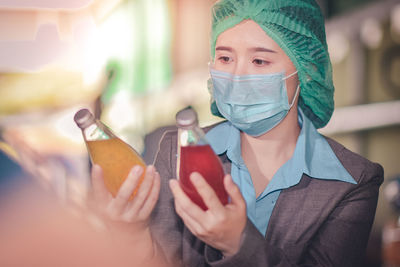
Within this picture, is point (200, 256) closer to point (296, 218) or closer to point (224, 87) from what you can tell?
point (296, 218)

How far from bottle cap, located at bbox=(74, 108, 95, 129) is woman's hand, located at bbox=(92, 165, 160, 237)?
8cm

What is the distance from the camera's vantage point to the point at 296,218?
2.87 feet

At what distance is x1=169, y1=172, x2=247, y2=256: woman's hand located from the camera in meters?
0.62

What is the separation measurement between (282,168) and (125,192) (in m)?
0.41

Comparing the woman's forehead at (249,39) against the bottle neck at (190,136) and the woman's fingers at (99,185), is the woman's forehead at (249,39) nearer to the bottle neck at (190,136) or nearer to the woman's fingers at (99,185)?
the bottle neck at (190,136)

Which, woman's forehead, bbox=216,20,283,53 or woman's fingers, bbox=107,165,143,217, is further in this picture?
woman's forehead, bbox=216,20,283,53

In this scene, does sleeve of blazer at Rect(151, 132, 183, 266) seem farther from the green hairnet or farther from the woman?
the green hairnet

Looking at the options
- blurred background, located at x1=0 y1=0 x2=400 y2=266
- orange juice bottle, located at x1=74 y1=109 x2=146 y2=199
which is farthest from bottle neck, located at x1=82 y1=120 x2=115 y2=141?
blurred background, located at x1=0 y1=0 x2=400 y2=266

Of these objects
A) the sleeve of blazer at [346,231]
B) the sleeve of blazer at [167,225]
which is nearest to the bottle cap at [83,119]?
the sleeve of blazer at [167,225]

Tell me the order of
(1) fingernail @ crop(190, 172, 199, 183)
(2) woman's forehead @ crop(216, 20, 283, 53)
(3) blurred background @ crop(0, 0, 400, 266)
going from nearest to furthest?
(1) fingernail @ crop(190, 172, 199, 183) → (2) woman's forehead @ crop(216, 20, 283, 53) → (3) blurred background @ crop(0, 0, 400, 266)

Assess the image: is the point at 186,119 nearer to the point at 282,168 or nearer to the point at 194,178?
the point at 194,178

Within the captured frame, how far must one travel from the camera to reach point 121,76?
204 cm

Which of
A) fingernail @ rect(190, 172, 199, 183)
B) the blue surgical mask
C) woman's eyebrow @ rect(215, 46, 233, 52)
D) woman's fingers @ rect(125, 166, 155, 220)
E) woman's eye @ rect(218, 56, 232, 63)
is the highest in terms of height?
woman's eyebrow @ rect(215, 46, 233, 52)

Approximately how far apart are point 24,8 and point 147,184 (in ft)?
4.23
